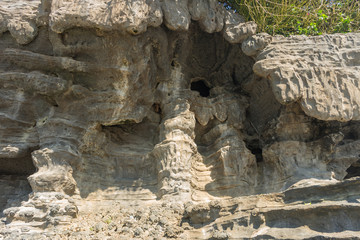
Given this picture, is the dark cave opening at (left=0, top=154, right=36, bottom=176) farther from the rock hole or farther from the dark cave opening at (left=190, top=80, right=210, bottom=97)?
the dark cave opening at (left=190, top=80, right=210, bottom=97)

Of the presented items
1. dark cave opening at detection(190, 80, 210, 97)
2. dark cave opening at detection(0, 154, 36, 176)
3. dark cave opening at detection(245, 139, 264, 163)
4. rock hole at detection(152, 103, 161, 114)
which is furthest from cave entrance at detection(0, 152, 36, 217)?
dark cave opening at detection(245, 139, 264, 163)

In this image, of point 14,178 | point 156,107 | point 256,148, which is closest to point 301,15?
point 256,148

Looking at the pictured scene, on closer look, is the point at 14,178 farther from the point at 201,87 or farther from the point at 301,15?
the point at 301,15

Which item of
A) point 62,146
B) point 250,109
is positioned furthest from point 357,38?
point 62,146

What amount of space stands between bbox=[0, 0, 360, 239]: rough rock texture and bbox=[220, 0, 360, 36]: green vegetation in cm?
59

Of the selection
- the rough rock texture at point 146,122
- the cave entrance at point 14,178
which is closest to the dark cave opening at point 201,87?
the rough rock texture at point 146,122

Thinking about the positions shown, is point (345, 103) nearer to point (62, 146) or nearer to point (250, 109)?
point (250, 109)

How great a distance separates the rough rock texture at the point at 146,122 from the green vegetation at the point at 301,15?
1.94 feet

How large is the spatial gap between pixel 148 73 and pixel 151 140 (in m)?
1.20

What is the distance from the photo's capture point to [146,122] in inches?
217

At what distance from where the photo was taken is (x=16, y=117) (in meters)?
4.62

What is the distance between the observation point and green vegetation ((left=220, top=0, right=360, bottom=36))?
17.7 feet

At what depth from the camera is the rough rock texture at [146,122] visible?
4145 mm

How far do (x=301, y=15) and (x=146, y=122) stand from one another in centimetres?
346
